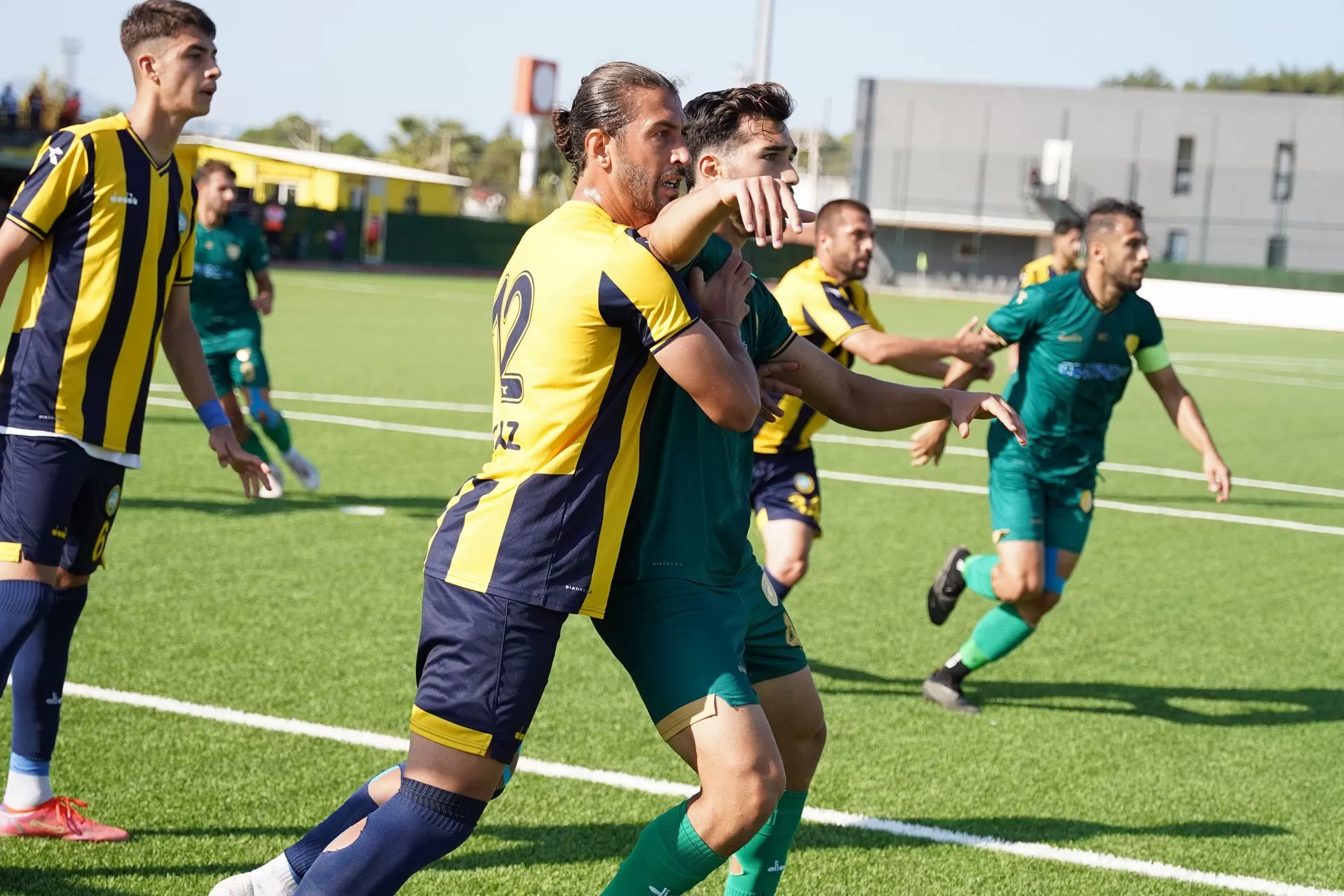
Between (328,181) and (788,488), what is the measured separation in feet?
176

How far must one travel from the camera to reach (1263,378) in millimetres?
24859

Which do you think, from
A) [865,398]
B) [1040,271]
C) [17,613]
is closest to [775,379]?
[865,398]

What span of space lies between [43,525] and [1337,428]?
17.5 metres

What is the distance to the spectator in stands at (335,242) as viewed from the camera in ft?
155

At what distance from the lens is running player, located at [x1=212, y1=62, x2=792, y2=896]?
2928 millimetres

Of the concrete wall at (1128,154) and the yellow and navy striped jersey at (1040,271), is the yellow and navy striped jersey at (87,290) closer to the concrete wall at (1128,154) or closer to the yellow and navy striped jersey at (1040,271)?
the yellow and navy striped jersey at (1040,271)

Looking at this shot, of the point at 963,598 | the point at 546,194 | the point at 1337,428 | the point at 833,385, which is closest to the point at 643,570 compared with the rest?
the point at 833,385

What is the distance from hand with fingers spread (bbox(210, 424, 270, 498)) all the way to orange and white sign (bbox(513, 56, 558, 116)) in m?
75.1

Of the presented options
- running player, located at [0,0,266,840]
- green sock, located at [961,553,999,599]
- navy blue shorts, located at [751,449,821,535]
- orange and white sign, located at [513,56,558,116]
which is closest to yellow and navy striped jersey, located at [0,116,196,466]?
running player, located at [0,0,266,840]

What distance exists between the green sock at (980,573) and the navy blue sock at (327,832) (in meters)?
3.82

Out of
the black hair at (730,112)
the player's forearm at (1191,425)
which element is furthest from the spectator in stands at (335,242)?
the black hair at (730,112)

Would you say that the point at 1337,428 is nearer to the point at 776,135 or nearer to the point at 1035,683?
the point at 1035,683

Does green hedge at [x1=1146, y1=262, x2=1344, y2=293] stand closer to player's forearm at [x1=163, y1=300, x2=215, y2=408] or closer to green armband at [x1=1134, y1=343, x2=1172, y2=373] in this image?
green armband at [x1=1134, y1=343, x2=1172, y2=373]

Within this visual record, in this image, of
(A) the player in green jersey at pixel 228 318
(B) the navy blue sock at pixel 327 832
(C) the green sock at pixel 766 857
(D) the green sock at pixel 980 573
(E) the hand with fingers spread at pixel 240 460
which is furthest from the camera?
(A) the player in green jersey at pixel 228 318
